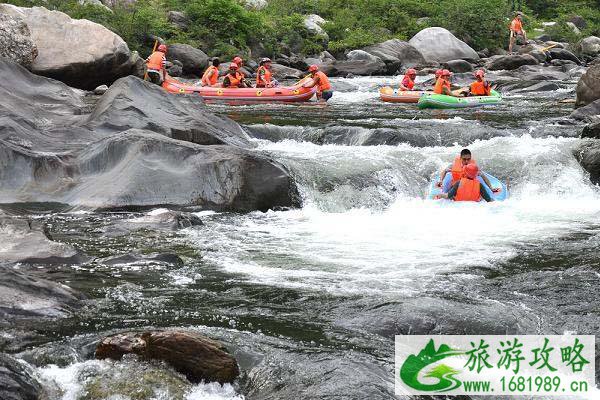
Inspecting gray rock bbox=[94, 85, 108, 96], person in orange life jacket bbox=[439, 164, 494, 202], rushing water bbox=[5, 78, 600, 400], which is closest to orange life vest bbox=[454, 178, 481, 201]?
person in orange life jacket bbox=[439, 164, 494, 202]

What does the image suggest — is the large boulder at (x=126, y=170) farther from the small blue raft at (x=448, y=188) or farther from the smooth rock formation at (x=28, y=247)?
the smooth rock formation at (x=28, y=247)

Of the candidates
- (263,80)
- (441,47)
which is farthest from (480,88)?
(441,47)

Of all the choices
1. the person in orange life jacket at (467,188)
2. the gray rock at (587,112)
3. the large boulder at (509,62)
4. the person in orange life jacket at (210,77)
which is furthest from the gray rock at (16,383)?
the large boulder at (509,62)

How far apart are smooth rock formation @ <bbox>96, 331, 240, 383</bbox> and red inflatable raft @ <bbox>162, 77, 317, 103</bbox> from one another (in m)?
15.1

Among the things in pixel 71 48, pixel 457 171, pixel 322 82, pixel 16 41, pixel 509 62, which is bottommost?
pixel 457 171

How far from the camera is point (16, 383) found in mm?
4445

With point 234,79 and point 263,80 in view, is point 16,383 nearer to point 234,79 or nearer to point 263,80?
point 234,79

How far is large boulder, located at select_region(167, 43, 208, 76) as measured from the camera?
26422 millimetres

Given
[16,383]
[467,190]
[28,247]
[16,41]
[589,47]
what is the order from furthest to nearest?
[589,47] → [16,41] → [467,190] → [28,247] → [16,383]

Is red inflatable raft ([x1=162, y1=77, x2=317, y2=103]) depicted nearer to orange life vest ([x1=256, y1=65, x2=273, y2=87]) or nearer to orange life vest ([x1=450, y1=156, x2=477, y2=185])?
orange life vest ([x1=256, y1=65, x2=273, y2=87])

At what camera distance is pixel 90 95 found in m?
19.5

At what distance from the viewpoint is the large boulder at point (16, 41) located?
57.7ft

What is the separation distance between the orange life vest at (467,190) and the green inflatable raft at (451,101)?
8367mm

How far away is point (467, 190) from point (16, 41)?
429 inches
